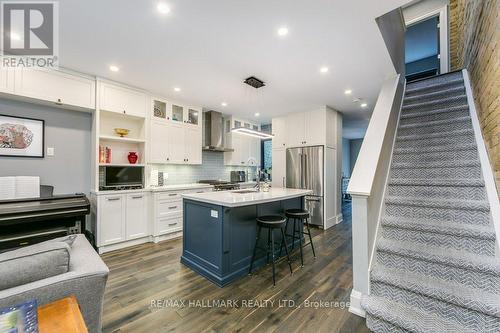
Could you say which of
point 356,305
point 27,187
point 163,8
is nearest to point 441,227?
point 356,305

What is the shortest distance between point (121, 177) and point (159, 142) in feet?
3.07

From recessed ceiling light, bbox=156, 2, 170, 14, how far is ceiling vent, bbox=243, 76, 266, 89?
5.03 ft

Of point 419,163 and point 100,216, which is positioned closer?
point 419,163

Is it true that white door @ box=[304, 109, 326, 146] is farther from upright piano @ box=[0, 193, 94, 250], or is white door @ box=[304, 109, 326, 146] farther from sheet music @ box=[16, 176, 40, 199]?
sheet music @ box=[16, 176, 40, 199]

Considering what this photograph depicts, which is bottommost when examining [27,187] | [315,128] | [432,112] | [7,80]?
[27,187]

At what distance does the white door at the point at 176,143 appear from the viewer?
4258 mm

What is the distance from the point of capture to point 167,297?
2.11 m

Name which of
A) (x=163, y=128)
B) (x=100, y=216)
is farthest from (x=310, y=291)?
(x=163, y=128)

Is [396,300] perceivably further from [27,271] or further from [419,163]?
[27,271]

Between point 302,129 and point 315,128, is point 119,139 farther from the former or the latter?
point 315,128

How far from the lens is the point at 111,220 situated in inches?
130

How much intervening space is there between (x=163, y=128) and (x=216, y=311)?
3.36 m

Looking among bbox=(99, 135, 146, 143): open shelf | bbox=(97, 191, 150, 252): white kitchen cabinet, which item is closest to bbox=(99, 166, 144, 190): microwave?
bbox=(97, 191, 150, 252): white kitchen cabinet

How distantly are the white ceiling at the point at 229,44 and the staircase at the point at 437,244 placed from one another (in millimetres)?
1350
